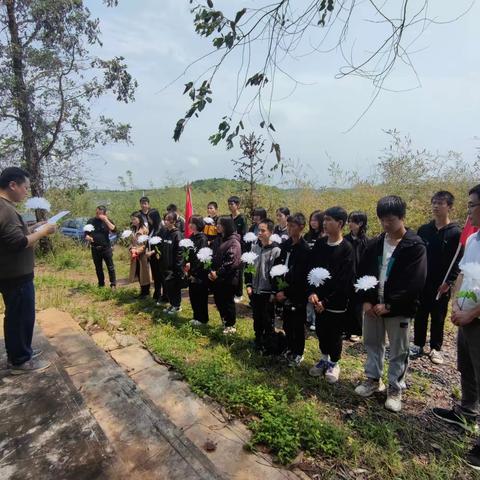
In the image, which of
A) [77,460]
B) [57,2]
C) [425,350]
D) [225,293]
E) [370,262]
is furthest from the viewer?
[57,2]

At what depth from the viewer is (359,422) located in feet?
10.1

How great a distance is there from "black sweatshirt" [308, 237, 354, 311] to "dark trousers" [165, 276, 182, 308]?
3.05 m

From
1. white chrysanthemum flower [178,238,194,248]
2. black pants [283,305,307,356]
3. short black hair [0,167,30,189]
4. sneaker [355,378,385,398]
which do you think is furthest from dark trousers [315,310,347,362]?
short black hair [0,167,30,189]

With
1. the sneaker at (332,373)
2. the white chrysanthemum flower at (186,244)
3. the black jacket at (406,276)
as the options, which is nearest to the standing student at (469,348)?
the black jacket at (406,276)

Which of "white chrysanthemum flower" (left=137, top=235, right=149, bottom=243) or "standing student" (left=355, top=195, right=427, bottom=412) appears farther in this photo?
"white chrysanthemum flower" (left=137, top=235, right=149, bottom=243)

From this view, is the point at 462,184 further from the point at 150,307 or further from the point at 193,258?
the point at 150,307

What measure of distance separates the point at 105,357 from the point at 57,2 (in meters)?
10.1

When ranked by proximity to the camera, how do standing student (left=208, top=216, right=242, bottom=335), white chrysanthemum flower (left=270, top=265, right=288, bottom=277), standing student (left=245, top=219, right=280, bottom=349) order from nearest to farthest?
white chrysanthemum flower (left=270, top=265, right=288, bottom=277) < standing student (left=245, top=219, right=280, bottom=349) < standing student (left=208, top=216, right=242, bottom=335)

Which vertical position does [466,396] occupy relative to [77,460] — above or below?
below

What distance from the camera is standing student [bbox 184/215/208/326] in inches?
215

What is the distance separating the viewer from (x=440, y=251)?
420 centimetres

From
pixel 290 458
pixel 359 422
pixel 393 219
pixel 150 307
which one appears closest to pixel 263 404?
Answer: pixel 290 458

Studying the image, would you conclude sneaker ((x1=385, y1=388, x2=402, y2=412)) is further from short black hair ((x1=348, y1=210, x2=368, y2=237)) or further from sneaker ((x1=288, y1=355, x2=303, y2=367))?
short black hair ((x1=348, y1=210, x2=368, y2=237))

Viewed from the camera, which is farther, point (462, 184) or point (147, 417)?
point (462, 184)
